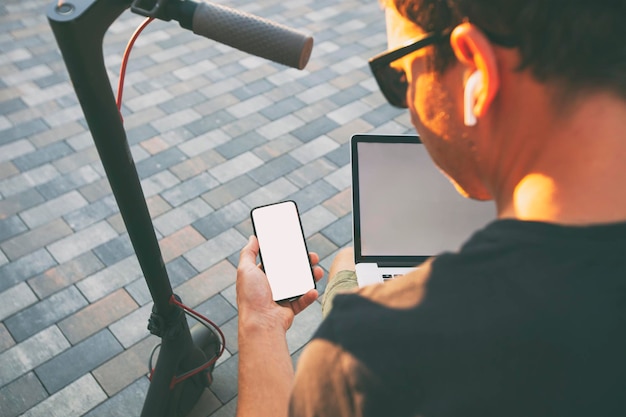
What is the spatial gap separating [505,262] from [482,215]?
1.29 meters

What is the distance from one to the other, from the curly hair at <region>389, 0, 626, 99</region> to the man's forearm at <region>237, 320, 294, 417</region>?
926mm

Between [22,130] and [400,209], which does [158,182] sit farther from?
[400,209]

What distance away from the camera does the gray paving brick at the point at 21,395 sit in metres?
2.42

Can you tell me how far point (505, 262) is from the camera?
32.3 inches

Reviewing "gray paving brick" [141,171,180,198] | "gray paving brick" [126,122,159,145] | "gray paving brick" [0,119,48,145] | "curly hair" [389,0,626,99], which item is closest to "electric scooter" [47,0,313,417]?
"curly hair" [389,0,626,99]

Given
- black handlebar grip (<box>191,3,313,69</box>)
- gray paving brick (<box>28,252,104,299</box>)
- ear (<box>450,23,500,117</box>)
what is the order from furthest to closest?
1. gray paving brick (<box>28,252,104,299</box>)
2. black handlebar grip (<box>191,3,313,69</box>)
3. ear (<box>450,23,500,117</box>)

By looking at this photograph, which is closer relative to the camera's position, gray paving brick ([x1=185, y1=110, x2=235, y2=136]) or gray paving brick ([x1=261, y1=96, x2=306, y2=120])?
gray paving brick ([x1=185, y1=110, x2=235, y2=136])

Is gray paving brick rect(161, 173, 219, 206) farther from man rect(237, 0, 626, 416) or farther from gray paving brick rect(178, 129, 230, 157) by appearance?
man rect(237, 0, 626, 416)

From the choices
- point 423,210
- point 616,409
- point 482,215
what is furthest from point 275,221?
point 616,409

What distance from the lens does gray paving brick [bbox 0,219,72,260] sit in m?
3.06

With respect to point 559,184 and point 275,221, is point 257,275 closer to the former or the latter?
point 275,221

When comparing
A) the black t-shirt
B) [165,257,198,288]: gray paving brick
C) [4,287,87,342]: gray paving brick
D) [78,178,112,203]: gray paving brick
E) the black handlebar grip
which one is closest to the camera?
the black t-shirt

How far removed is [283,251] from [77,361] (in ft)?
4.45

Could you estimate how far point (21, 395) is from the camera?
8.11 ft
